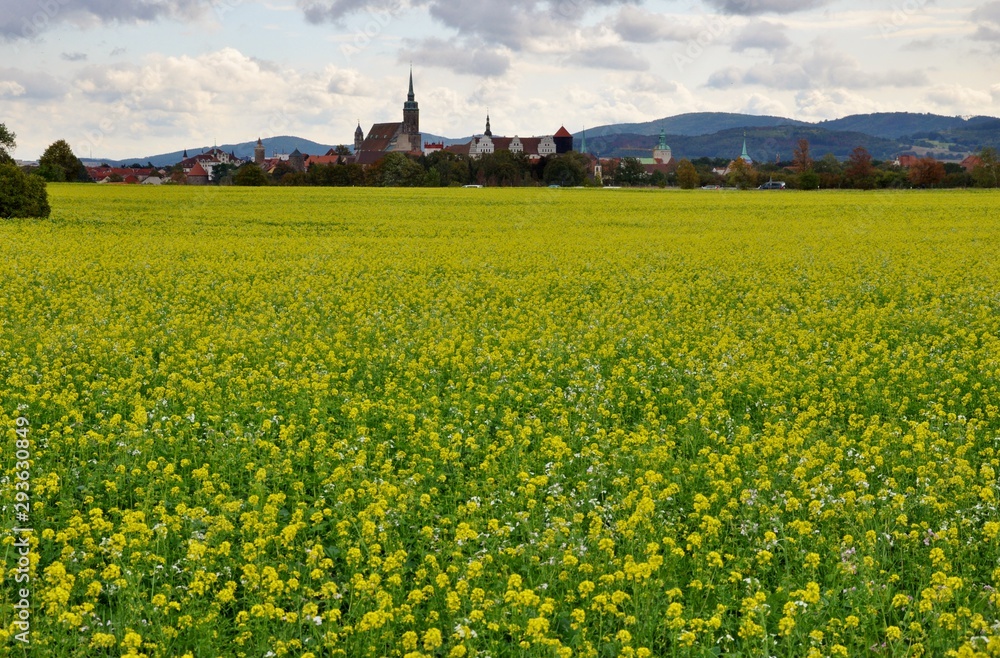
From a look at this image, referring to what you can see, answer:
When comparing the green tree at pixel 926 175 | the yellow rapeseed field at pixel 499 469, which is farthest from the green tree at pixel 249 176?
the yellow rapeseed field at pixel 499 469

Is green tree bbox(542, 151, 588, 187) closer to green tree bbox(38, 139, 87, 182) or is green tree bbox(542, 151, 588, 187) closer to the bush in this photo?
green tree bbox(38, 139, 87, 182)

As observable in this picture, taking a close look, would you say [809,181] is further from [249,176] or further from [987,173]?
[249,176]

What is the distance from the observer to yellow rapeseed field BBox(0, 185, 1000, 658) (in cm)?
600

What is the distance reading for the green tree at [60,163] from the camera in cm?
10081

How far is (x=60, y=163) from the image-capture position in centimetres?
10881

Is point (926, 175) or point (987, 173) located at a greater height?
point (926, 175)

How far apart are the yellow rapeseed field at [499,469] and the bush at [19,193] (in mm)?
22819

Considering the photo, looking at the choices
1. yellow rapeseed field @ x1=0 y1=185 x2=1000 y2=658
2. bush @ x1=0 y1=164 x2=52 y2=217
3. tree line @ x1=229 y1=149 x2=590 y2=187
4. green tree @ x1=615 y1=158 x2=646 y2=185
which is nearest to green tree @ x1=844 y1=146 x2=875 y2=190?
tree line @ x1=229 y1=149 x2=590 y2=187

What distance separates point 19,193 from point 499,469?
40.2 meters

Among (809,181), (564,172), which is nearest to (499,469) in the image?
(809,181)

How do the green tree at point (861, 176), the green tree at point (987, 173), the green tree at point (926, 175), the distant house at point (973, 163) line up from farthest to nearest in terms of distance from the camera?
the distant house at point (973, 163) → the green tree at point (926, 175) → the green tree at point (861, 176) → the green tree at point (987, 173)

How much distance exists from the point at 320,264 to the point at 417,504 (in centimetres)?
1931

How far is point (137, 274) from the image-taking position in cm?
2336

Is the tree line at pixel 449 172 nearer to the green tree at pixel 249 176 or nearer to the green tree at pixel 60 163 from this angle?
the green tree at pixel 249 176
